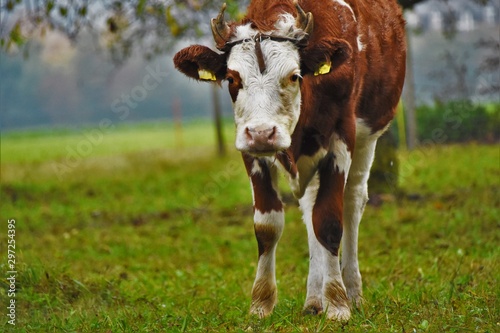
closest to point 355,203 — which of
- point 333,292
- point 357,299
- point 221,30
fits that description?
point 357,299

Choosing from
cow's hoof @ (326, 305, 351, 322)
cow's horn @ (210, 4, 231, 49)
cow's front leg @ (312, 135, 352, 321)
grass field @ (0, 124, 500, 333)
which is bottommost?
grass field @ (0, 124, 500, 333)

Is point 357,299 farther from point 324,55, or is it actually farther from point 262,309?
point 324,55

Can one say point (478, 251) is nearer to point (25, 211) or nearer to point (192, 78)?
point (192, 78)

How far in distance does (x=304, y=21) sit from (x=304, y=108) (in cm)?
59

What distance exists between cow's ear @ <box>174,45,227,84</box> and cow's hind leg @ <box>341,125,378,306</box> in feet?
5.49

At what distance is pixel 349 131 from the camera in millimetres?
6176

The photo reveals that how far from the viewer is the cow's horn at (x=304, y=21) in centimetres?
572

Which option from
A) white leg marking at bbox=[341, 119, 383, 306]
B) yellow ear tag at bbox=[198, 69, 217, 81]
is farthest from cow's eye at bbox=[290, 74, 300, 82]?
white leg marking at bbox=[341, 119, 383, 306]

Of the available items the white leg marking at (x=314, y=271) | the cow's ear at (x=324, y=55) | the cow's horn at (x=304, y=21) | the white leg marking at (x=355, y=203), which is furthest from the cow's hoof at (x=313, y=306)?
the cow's horn at (x=304, y=21)

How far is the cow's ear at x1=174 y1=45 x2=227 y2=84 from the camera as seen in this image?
5.83 metres

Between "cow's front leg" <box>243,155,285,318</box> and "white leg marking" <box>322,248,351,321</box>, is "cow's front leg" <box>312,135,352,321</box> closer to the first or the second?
"white leg marking" <box>322,248,351,321</box>

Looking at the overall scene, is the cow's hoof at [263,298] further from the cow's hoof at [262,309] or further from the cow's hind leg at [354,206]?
the cow's hind leg at [354,206]

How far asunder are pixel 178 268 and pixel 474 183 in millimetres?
5780

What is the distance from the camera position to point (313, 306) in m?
6.29
